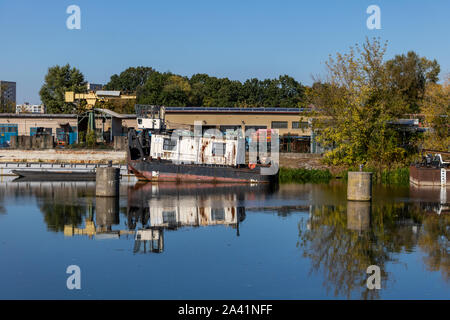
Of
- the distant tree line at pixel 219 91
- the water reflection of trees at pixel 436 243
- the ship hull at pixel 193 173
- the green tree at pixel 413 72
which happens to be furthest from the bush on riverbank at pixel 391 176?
the distant tree line at pixel 219 91

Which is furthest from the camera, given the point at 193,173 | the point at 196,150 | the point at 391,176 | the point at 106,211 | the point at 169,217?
the point at 391,176

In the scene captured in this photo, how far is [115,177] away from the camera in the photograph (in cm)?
3444

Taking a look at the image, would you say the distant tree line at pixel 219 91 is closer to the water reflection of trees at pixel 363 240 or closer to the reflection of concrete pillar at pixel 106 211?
the reflection of concrete pillar at pixel 106 211

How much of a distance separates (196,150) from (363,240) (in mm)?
26689

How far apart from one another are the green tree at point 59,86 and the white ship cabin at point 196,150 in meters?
46.7

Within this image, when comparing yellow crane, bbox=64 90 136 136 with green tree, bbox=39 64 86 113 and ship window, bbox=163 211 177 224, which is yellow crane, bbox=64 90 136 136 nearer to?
green tree, bbox=39 64 86 113

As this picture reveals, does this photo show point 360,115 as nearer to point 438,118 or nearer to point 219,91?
point 438,118

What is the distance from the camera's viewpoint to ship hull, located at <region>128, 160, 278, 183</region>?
46.3 metres

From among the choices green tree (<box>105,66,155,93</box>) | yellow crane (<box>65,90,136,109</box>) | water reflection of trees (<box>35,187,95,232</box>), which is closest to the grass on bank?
water reflection of trees (<box>35,187,95,232</box>)

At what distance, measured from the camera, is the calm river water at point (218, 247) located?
15789 millimetres

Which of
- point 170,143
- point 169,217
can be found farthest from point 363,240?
point 170,143

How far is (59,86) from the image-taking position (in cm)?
9281
